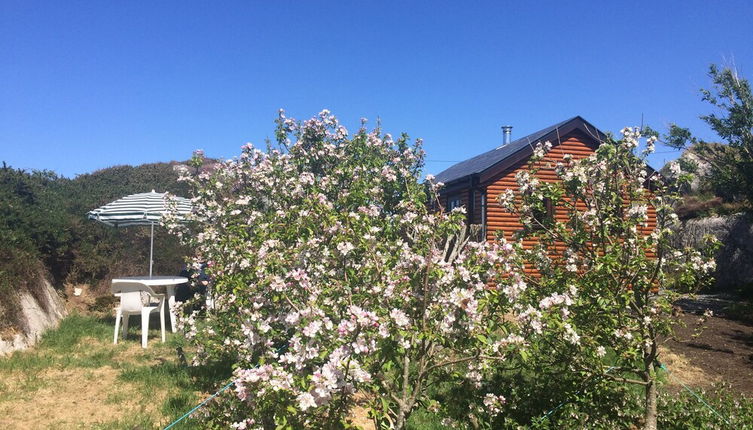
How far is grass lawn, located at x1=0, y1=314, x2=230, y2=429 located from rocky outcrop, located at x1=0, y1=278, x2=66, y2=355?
0.20m

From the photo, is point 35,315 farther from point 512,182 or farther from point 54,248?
point 512,182

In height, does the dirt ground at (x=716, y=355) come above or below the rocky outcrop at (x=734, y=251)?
below

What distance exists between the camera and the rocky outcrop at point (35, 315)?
22.1ft

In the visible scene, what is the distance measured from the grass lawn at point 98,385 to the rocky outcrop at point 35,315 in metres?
0.20

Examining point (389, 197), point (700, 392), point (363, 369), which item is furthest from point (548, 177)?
point (363, 369)

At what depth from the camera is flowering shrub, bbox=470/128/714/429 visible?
12.4ft

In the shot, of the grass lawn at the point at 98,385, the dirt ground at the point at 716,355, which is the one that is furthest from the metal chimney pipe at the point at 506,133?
the grass lawn at the point at 98,385

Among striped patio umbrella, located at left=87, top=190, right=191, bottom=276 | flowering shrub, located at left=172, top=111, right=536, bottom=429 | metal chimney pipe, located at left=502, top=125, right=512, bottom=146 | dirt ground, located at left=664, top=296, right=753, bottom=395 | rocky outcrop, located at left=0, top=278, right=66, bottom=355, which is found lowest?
dirt ground, located at left=664, top=296, right=753, bottom=395

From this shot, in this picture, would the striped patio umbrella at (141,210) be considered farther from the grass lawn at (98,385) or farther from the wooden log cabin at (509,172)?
the wooden log cabin at (509,172)

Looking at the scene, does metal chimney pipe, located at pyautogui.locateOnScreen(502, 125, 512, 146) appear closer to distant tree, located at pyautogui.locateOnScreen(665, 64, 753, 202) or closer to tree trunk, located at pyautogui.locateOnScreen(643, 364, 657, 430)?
distant tree, located at pyautogui.locateOnScreen(665, 64, 753, 202)


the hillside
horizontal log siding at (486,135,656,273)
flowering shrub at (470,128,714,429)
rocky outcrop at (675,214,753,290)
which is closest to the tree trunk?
flowering shrub at (470,128,714,429)

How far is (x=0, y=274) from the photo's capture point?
7227 millimetres

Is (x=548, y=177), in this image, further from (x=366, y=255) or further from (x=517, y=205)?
(x=366, y=255)

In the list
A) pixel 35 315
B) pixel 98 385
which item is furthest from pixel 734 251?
pixel 35 315
